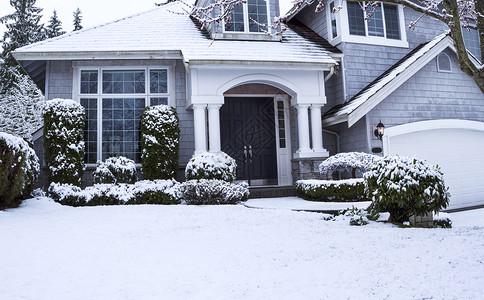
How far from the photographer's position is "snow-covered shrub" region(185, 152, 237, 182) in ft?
28.3

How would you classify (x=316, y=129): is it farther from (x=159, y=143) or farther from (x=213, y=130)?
(x=159, y=143)

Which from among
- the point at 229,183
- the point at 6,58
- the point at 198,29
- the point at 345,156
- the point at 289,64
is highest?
the point at 6,58

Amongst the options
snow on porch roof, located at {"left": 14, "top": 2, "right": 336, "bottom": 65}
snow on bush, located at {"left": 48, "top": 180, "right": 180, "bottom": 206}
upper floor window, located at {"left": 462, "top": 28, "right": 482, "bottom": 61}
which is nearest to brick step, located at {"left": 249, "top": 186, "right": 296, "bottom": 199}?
snow on bush, located at {"left": 48, "top": 180, "right": 180, "bottom": 206}

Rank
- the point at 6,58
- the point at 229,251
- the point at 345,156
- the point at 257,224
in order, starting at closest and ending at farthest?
the point at 229,251, the point at 257,224, the point at 345,156, the point at 6,58

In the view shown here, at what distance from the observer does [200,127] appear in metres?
9.80

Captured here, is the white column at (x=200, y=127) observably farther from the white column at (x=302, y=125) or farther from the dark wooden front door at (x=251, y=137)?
the white column at (x=302, y=125)

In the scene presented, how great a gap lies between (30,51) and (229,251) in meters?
8.36

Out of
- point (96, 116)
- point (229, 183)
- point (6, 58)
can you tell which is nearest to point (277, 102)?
point (229, 183)

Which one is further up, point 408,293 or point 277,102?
point 277,102

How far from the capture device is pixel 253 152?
450 inches

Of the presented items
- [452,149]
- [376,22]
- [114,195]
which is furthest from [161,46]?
[452,149]

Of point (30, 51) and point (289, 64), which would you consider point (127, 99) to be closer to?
point (30, 51)

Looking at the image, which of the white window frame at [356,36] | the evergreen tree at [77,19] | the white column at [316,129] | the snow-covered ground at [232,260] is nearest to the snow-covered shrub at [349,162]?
the white column at [316,129]

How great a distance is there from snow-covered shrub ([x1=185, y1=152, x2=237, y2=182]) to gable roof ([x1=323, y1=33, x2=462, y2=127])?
133 inches
